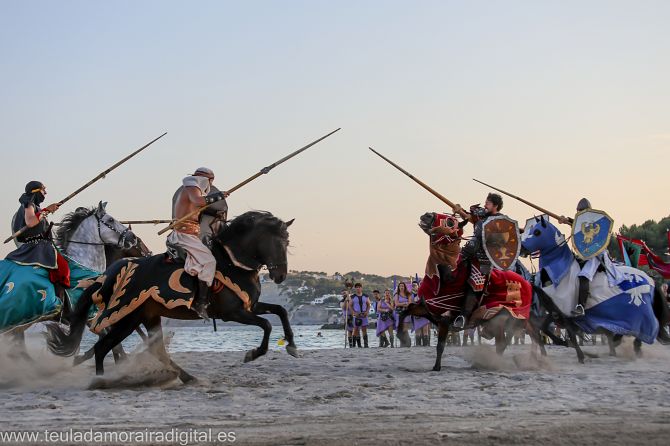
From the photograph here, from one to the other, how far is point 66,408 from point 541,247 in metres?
8.82

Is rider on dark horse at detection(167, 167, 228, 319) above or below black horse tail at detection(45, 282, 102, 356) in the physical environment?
above

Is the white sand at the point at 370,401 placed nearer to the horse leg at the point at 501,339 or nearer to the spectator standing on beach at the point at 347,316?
the horse leg at the point at 501,339

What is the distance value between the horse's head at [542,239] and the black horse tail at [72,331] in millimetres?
7357

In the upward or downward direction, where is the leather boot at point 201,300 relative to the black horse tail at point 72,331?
upward

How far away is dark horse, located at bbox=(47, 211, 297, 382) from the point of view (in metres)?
9.61

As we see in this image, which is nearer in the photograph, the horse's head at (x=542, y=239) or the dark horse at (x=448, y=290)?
the dark horse at (x=448, y=290)

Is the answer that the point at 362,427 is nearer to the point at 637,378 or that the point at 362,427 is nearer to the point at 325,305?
the point at 637,378

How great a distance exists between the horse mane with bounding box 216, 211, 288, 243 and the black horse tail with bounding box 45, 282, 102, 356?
5.60 feet

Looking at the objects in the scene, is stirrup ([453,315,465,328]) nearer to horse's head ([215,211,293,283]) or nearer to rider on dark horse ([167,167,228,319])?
horse's head ([215,211,293,283])

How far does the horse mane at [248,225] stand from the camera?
33.1 feet

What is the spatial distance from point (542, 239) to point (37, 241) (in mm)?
8135

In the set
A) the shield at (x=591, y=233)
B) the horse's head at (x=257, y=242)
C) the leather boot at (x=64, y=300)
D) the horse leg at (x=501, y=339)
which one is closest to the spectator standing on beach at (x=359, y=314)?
the shield at (x=591, y=233)

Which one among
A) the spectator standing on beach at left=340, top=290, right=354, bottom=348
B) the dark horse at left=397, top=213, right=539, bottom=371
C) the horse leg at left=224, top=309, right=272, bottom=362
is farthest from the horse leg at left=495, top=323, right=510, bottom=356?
the spectator standing on beach at left=340, top=290, right=354, bottom=348

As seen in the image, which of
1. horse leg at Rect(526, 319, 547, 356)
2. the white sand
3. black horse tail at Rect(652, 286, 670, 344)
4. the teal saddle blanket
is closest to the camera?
the white sand
